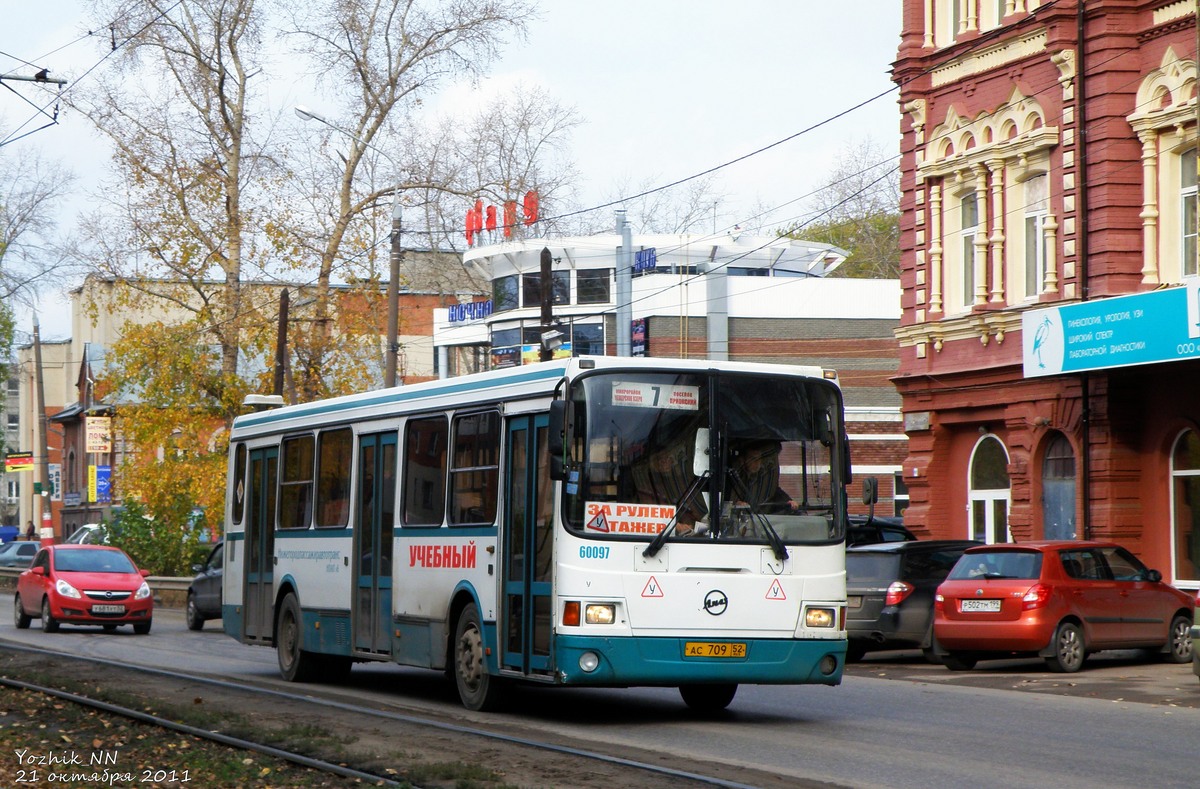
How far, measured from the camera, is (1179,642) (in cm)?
2097

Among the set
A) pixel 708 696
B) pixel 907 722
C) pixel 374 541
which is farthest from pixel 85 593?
pixel 907 722

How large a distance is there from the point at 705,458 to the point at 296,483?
20.6 feet

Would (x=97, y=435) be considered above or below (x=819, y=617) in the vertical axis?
above

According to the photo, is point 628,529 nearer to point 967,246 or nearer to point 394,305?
point 967,246

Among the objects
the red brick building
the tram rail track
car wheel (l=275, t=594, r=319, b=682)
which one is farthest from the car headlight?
the red brick building

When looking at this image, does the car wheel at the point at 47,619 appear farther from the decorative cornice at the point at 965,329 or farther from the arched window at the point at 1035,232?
the arched window at the point at 1035,232

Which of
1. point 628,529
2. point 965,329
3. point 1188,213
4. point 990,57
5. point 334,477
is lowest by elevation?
point 628,529

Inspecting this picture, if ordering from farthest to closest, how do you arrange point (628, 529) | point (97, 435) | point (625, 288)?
point (625, 288)
point (97, 435)
point (628, 529)

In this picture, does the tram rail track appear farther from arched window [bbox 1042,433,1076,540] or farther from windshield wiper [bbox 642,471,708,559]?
arched window [bbox 1042,433,1076,540]

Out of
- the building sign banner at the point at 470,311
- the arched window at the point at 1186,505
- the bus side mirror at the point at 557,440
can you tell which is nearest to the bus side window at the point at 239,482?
the bus side mirror at the point at 557,440

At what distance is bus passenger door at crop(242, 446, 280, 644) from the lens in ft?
61.7

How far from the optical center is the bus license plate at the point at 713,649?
13195 mm

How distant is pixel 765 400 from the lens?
13711mm

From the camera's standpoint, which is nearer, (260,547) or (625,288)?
(260,547)
